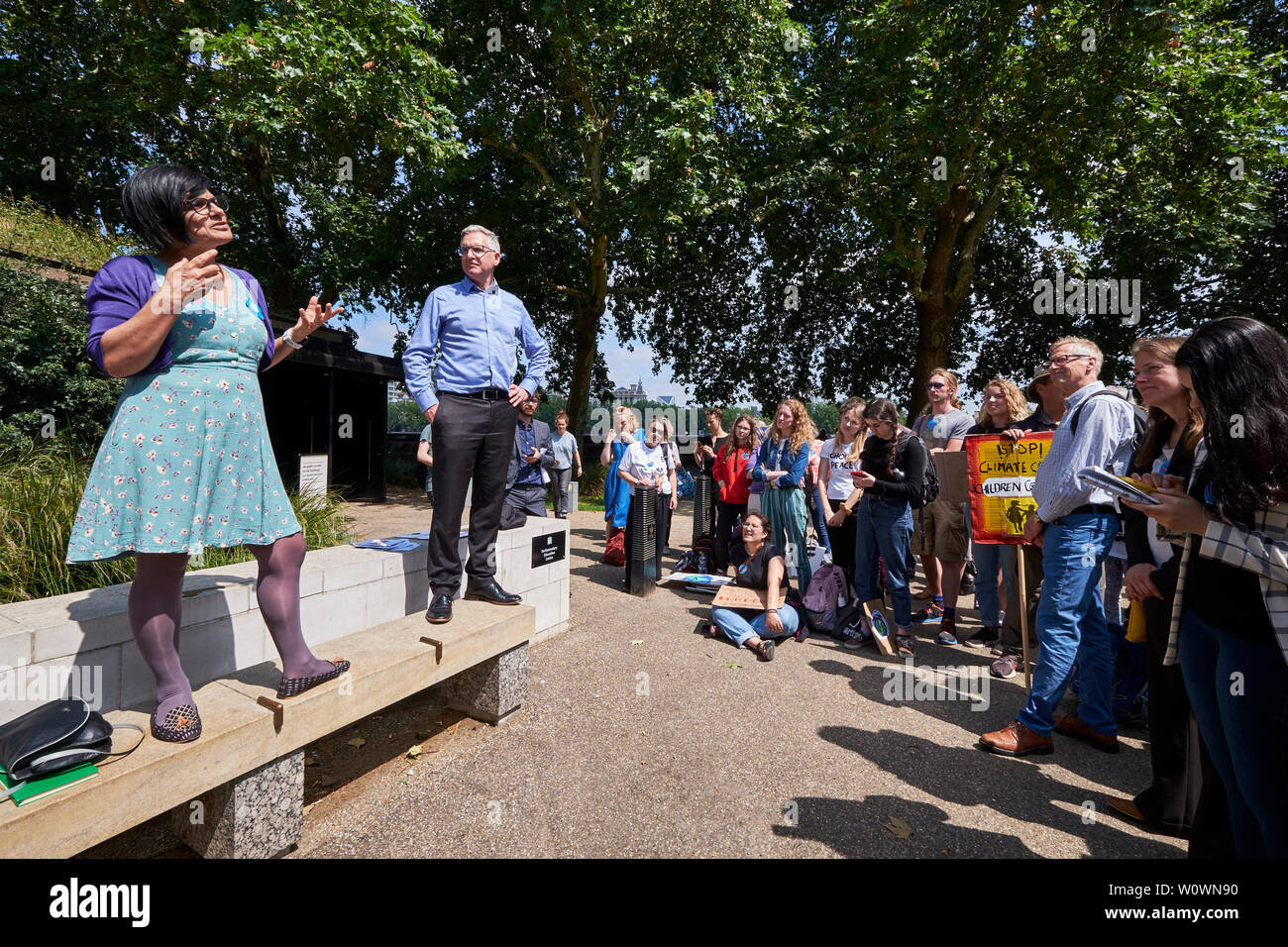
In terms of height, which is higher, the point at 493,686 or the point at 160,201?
the point at 160,201

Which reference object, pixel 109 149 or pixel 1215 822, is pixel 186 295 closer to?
pixel 1215 822

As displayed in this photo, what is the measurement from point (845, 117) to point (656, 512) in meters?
9.81

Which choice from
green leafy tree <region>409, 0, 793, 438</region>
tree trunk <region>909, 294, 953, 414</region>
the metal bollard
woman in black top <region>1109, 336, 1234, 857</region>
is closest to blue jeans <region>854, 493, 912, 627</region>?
woman in black top <region>1109, 336, 1234, 857</region>

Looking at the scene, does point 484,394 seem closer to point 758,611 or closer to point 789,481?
point 758,611

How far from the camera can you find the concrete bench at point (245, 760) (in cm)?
165

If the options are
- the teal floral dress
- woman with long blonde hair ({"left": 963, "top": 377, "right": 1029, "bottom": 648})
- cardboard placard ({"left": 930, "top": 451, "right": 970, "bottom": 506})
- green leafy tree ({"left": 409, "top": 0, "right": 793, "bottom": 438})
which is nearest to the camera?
the teal floral dress

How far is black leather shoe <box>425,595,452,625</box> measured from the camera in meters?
3.24

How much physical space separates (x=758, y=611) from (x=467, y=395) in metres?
3.06

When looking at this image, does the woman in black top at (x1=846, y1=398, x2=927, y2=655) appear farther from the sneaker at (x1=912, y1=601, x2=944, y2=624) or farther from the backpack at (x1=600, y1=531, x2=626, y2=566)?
the backpack at (x1=600, y1=531, x2=626, y2=566)

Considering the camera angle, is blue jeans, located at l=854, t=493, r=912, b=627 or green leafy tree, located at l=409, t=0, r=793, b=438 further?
green leafy tree, located at l=409, t=0, r=793, b=438

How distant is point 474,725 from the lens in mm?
3406

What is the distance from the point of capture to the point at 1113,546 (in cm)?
404

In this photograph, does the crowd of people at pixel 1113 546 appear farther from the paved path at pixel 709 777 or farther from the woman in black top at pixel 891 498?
the paved path at pixel 709 777

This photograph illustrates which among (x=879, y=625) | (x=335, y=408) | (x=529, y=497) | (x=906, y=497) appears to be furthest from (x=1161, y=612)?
(x=335, y=408)
